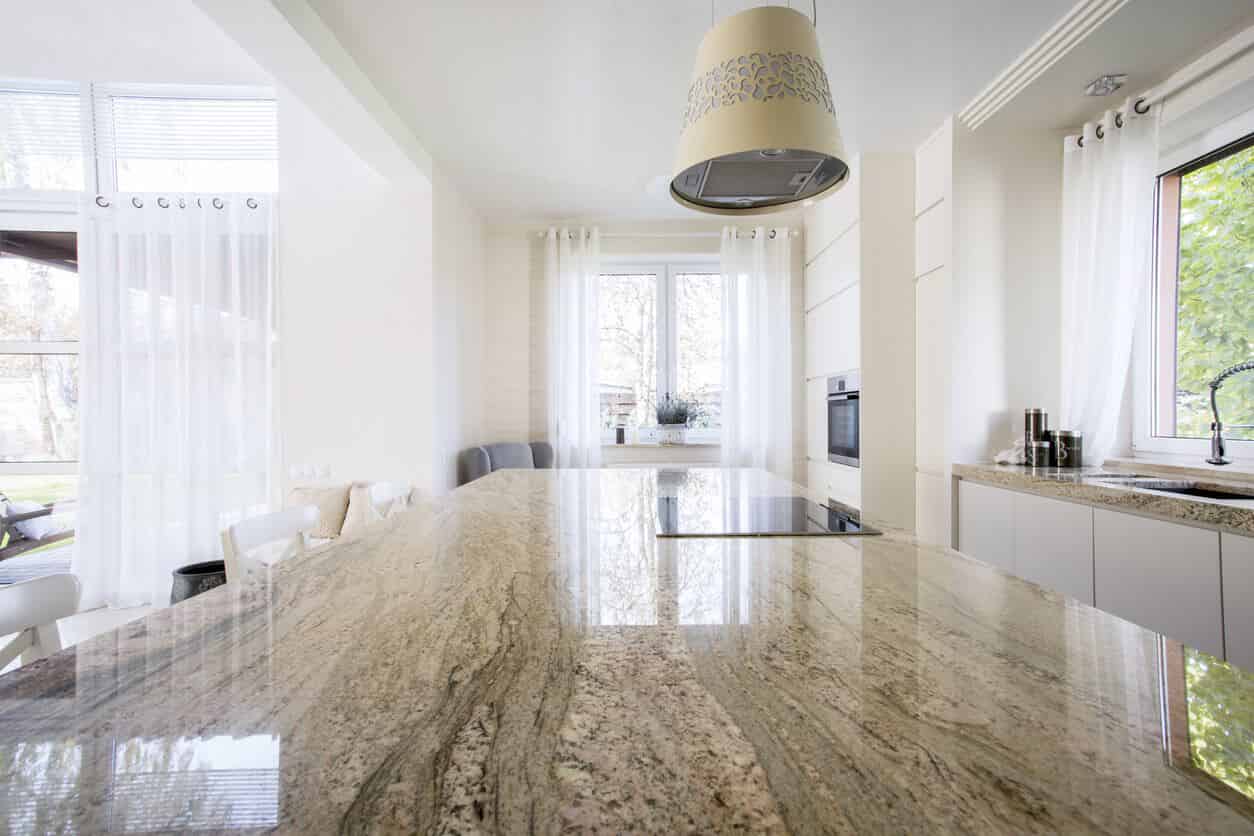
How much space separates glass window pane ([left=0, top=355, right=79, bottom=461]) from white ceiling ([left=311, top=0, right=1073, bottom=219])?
265 centimetres

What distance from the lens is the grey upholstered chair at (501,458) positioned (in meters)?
3.71

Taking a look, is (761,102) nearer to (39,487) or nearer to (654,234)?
(654,234)

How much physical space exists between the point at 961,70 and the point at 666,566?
275 cm

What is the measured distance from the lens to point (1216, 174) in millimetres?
2234

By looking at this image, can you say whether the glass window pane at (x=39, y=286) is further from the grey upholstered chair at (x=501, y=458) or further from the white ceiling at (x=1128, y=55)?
the white ceiling at (x=1128, y=55)

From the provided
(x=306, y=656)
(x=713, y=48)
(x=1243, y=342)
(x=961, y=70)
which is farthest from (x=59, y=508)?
(x=1243, y=342)

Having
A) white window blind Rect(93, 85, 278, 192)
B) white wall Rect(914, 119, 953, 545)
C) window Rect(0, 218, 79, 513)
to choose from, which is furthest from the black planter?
white wall Rect(914, 119, 953, 545)

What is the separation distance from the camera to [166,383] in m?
3.22

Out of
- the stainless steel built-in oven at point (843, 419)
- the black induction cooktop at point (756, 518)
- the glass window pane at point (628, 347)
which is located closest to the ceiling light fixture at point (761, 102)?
→ the black induction cooktop at point (756, 518)

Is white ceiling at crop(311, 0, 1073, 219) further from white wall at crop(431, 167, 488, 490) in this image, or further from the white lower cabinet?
the white lower cabinet

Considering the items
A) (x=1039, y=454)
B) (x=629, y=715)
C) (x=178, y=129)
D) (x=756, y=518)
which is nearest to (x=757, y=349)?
(x=1039, y=454)

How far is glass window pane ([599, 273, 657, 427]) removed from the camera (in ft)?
15.3

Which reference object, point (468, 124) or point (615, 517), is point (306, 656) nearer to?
point (615, 517)

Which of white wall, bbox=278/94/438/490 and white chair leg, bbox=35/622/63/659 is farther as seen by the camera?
white wall, bbox=278/94/438/490
